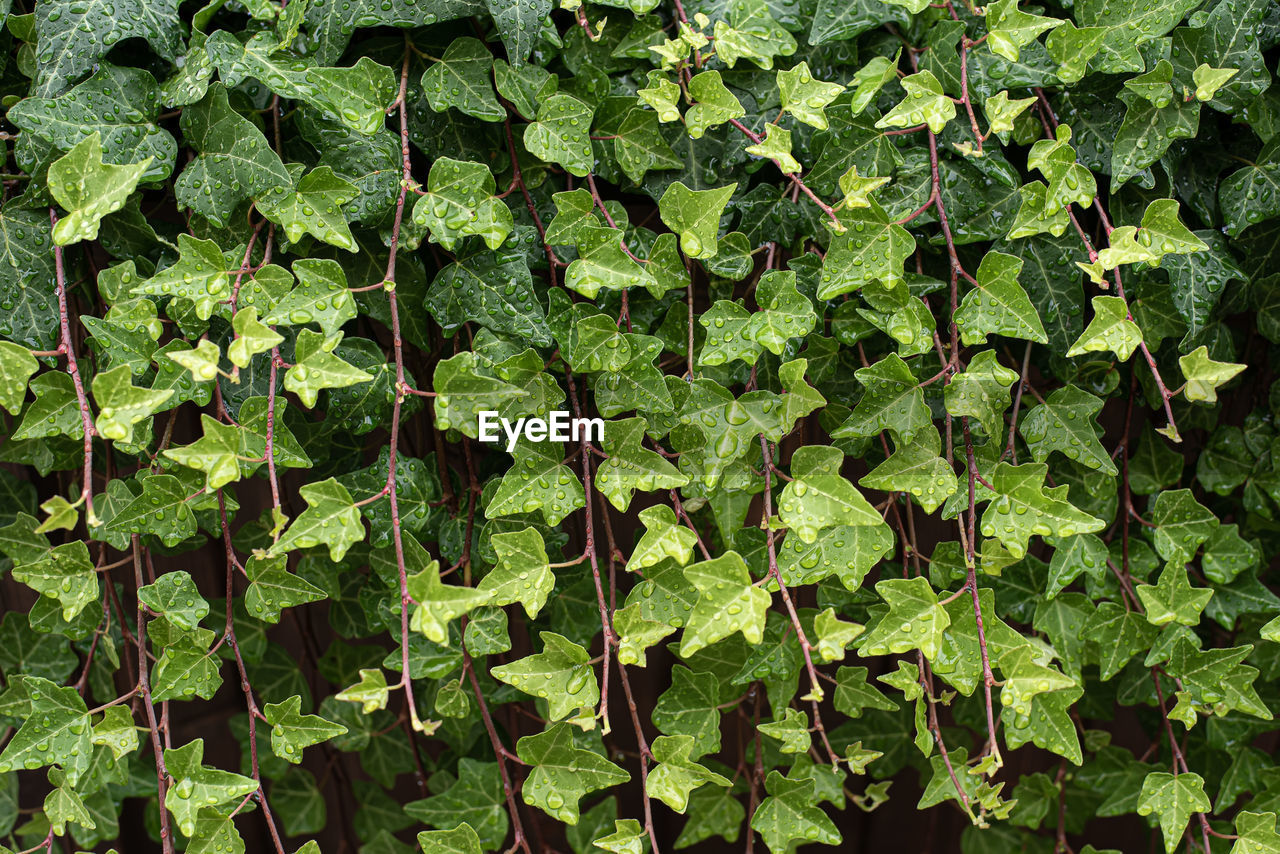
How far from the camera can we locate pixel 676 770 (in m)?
0.77

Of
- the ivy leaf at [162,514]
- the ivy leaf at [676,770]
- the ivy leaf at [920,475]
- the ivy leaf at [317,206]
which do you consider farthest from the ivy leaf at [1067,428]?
the ivy leaf at [162,514]

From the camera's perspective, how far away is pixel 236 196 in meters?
0.74

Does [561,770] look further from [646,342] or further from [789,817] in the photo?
[646,342]

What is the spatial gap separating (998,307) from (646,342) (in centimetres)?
31

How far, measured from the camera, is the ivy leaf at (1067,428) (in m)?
0.81

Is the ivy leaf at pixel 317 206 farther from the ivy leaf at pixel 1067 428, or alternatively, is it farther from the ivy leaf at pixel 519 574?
the ivy leaf at pixel 1067 428

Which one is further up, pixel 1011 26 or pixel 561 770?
pixel 1011 26

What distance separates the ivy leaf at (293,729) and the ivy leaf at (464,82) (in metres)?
0.54

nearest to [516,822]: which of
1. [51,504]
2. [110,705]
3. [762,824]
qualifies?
[762,824]

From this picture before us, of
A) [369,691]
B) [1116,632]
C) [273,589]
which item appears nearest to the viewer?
[369,691]

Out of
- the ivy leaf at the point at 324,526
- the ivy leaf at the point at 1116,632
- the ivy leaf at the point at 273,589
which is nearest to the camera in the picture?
the ivy leaf at the point at 324,526

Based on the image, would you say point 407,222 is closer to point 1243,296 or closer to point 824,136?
point 824,136

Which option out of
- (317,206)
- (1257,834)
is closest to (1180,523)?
(1257,834)

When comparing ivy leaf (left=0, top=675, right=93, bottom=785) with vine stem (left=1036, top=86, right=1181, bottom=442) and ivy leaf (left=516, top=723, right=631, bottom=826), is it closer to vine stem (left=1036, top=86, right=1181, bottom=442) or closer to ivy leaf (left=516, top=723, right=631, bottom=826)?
ivy leaf (left=516, top=723, right=631, bottom=826)
